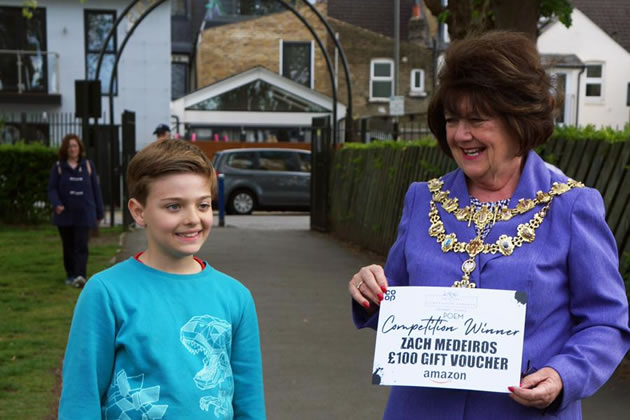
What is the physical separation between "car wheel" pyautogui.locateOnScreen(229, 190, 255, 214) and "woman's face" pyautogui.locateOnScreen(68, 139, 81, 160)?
12856 millimetres

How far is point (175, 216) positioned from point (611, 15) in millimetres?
42179

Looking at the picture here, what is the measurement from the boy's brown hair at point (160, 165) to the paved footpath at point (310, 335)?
9.88 ft

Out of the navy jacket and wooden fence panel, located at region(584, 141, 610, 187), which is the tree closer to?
wooden fence panel, located at region(584, 141, 610, 187)

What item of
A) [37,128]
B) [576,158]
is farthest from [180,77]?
[576,158]

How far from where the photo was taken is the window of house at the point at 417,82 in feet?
128

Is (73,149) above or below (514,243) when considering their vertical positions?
below

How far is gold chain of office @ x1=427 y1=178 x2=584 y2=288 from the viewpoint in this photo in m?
2.36

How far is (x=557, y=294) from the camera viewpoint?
7.56 ft

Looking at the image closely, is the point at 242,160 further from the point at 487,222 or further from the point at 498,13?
the point at 487,222

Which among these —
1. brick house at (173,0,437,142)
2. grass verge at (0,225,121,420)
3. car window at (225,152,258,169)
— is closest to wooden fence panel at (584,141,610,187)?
grass verge at (0,225,121,420)

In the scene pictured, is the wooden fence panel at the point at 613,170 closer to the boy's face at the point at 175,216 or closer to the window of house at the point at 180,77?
the boy's face at the point at 175,216

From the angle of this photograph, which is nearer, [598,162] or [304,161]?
[598,162]

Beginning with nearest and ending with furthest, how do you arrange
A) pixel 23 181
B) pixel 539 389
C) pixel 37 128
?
pixel 539 389, pixel 23 181, pixel 37 128

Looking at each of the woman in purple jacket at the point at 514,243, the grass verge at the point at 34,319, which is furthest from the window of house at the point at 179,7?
the woman in purple jacket at the point at 514,243
